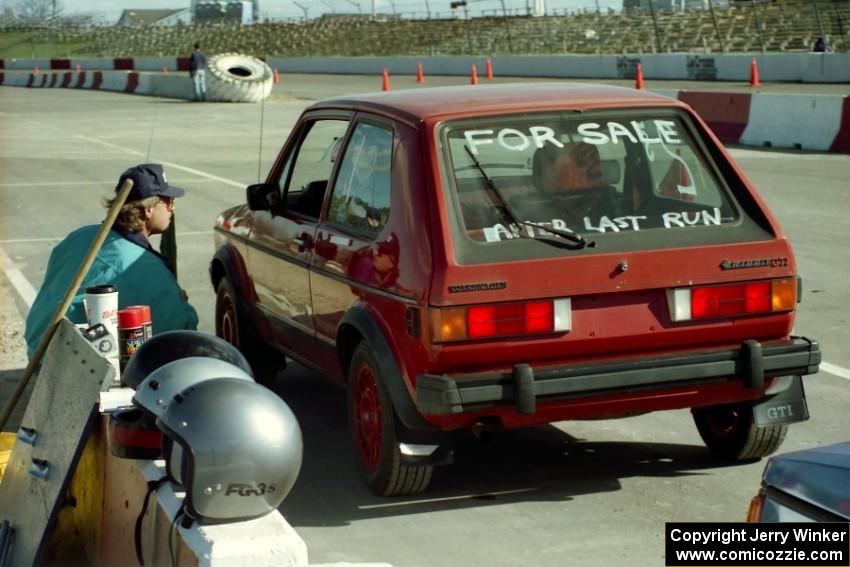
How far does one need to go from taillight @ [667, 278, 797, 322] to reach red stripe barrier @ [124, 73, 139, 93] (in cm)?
4656

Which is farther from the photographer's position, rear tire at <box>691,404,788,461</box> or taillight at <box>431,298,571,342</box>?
rear tire at <box>691,404,788,461</box>

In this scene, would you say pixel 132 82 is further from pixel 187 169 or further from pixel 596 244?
pixel 596 244

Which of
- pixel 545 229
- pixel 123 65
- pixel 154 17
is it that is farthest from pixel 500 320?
pixel 154 17

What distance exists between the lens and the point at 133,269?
21.5ft

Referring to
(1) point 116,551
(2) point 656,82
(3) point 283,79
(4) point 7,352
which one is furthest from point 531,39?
(1) point 116,551

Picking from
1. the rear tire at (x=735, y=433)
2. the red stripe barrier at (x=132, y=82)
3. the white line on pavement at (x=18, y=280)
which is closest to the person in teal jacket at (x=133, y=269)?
the rear tire at (x=735, y=433)

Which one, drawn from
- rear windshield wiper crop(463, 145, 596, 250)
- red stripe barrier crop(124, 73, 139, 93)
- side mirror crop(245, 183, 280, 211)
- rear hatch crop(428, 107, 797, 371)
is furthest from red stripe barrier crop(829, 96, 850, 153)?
red stripe barrier crop(124, 73, 139, 93)

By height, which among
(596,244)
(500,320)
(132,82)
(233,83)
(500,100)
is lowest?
(132,82)

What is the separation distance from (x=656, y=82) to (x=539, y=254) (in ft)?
130

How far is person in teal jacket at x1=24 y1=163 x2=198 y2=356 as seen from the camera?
6500 mm

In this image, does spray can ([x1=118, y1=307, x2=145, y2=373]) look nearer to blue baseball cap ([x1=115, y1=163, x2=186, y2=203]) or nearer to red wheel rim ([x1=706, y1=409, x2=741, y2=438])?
blue baseball cap ([x1=115, y1=163, x2=186, y2=203])

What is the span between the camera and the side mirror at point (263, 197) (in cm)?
729

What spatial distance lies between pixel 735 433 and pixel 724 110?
1785 centimetres

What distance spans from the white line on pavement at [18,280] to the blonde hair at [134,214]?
4.49 metres
